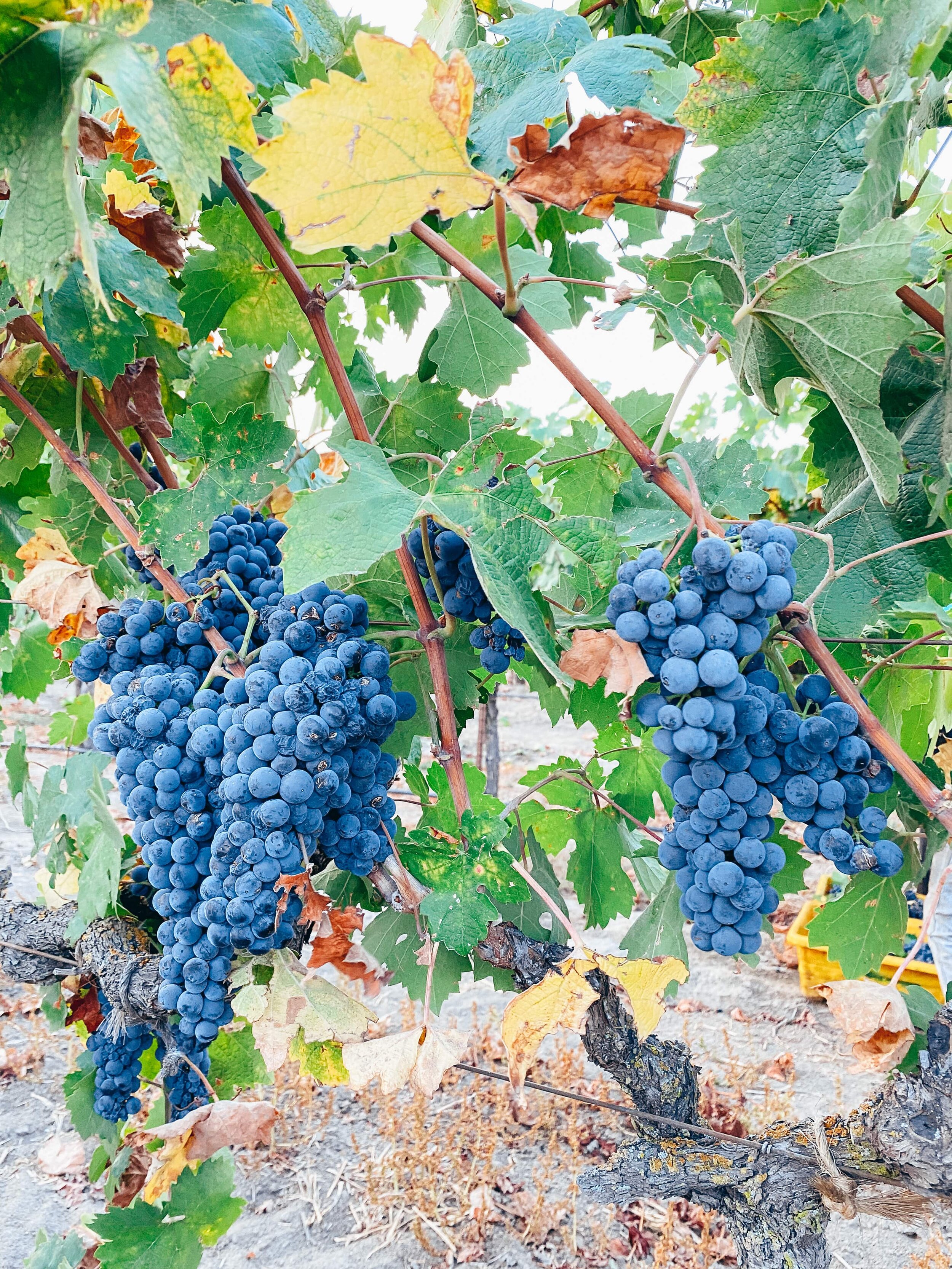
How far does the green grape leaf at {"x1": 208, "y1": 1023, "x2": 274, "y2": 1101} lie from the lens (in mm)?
1425

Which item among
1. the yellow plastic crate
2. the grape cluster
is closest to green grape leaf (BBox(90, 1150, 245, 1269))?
the grape cluster

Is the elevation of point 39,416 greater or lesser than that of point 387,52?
lesser

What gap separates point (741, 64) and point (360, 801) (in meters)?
1.04

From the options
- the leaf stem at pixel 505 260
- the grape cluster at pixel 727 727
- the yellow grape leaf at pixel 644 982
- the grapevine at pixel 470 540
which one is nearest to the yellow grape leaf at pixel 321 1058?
the grapevine at pixel 470 540

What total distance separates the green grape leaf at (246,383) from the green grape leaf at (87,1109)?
1.48 metres

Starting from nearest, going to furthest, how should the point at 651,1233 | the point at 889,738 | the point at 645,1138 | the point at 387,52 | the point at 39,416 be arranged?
the point at 387,52, the point at 889,738, the point at 39,416, the point at 645,1138, the point at 651,1233

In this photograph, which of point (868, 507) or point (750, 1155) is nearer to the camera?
point (868, 507)

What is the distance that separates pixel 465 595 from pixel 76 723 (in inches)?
66.0

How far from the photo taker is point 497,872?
117 cm

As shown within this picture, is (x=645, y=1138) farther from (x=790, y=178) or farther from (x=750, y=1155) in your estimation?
(x=790, y=178)

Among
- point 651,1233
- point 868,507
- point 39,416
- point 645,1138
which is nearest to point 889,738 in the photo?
point 868,507

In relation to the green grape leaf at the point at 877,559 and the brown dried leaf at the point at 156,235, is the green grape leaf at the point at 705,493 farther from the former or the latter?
the brown dried leaf at the point at 156,235

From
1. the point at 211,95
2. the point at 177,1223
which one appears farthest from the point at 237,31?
the point at 177,1223

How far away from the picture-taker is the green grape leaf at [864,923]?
132 centimetres
